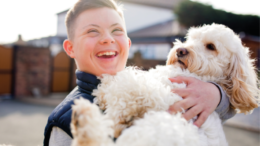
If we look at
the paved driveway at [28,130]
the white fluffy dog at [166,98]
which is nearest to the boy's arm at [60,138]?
the white fluffy dog at [166,98]

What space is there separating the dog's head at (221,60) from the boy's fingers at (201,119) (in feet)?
1.97

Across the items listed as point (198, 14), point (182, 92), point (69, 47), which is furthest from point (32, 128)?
point (198, 14)

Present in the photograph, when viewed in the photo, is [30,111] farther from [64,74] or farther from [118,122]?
[118,122]

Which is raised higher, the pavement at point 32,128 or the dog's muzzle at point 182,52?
the dog's muzzle at point 182,52

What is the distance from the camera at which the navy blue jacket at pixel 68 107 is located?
47.9 inches

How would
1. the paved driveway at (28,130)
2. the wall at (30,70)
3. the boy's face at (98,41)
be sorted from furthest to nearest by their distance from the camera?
the wall at (30,70) → the paved driveway at (28,130) → the boy's face at (98,41)

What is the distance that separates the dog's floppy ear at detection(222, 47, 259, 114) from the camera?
6.11 feet

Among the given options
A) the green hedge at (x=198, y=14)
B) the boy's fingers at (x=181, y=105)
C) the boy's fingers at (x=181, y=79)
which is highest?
the green hedge at (x=198, y=14)

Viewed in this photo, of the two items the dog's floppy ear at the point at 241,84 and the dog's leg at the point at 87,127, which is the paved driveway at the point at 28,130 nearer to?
the dog's floppy ear at the point at 241,84

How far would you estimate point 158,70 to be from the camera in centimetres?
188

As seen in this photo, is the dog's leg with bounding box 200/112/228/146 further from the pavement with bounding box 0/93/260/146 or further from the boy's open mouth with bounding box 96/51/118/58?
the pavement with bounding box 0/93/260/146

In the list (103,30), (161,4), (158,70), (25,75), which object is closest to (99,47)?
(103,30)

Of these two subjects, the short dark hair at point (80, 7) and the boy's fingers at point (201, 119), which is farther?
the short dark hair at point (80, 7)

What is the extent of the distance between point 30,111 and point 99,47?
23.7ft
